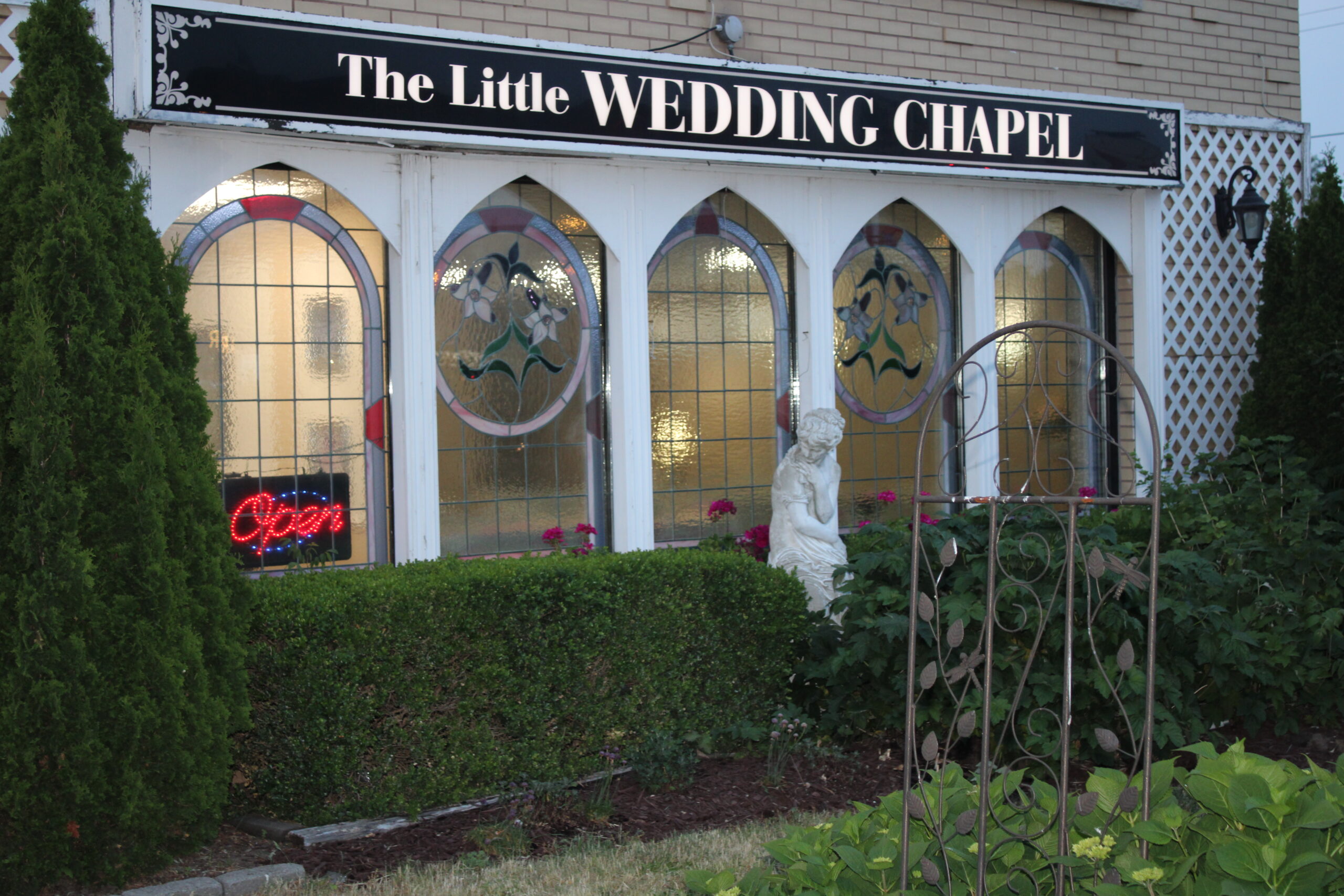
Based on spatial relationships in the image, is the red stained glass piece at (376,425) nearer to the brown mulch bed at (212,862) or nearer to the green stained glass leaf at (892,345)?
the brown mulch bed at (212,862)

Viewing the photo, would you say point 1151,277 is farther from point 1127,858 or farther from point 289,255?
point 1127,858

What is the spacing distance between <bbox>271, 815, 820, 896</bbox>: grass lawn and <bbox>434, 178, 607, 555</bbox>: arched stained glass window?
2.71 metres

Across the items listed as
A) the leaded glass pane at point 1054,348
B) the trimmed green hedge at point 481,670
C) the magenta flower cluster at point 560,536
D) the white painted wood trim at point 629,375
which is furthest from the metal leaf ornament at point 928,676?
the leaded glass pane at point 1054,348

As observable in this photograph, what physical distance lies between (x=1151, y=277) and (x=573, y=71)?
4225 mm

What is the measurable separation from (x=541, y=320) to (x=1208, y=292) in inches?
185

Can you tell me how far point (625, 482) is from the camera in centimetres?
717

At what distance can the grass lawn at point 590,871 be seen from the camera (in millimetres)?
4055

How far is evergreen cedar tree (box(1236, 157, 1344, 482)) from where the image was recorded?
8156 millimetres

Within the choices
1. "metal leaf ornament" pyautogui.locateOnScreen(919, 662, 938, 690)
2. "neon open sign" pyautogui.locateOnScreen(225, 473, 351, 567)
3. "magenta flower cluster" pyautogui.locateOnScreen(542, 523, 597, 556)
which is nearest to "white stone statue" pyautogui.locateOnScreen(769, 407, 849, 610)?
"magenta flower cluster" pyautogui.locateOnScreen(542, 523, 597, 556)

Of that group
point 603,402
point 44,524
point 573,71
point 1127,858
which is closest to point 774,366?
point 603,402

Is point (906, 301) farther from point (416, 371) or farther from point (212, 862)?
point (212, 862)

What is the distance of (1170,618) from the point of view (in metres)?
5.23

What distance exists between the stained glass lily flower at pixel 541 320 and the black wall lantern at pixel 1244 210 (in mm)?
4639

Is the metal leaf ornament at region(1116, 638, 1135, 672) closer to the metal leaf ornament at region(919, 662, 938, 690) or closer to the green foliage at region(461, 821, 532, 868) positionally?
the metal leaf ornament at region(919, 662, 938, 690)
